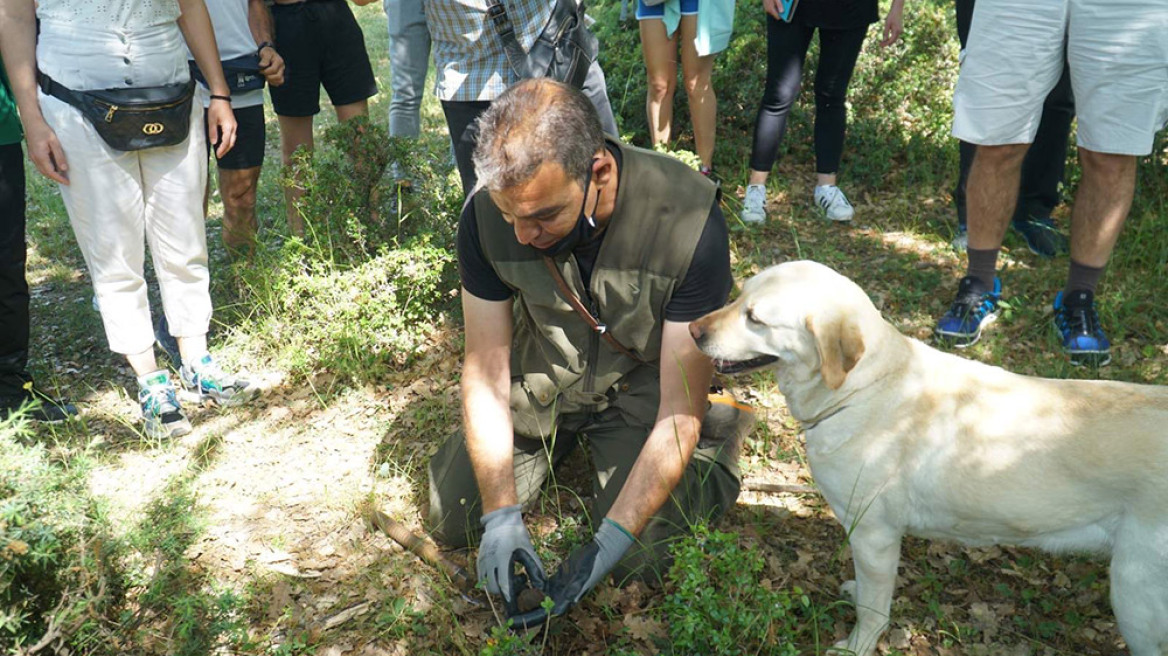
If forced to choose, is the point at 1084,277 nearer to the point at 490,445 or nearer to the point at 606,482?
the point at 606,482

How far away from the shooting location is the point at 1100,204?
400cm

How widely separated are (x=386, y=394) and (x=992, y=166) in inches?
125

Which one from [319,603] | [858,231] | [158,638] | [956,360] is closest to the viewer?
[158,638]

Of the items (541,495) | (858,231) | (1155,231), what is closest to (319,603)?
(541,495)

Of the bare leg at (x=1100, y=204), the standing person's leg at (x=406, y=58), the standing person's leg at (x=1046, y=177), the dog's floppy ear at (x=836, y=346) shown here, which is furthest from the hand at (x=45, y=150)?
the standing person's leg at (x=1046, y=177)

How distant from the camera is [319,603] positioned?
3.12 meters

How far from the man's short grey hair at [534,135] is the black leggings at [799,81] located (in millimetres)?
2975

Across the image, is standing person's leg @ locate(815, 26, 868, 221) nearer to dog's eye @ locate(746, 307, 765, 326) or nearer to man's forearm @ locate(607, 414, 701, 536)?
man's forearm @ locate(607, 414, 701, 536)

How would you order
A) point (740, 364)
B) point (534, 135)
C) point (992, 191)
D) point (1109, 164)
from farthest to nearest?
point (992, 191) → point (1109, 164) → point (740, 364) → point (534, 135)

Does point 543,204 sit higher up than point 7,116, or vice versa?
Answer: point 543,204

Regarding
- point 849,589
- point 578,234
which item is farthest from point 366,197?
point 849,589

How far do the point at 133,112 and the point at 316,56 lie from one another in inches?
62.8

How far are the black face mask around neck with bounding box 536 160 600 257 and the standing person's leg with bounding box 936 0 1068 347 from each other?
2236mm

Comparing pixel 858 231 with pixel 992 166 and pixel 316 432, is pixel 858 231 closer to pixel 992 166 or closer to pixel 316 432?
pixel 992 166
